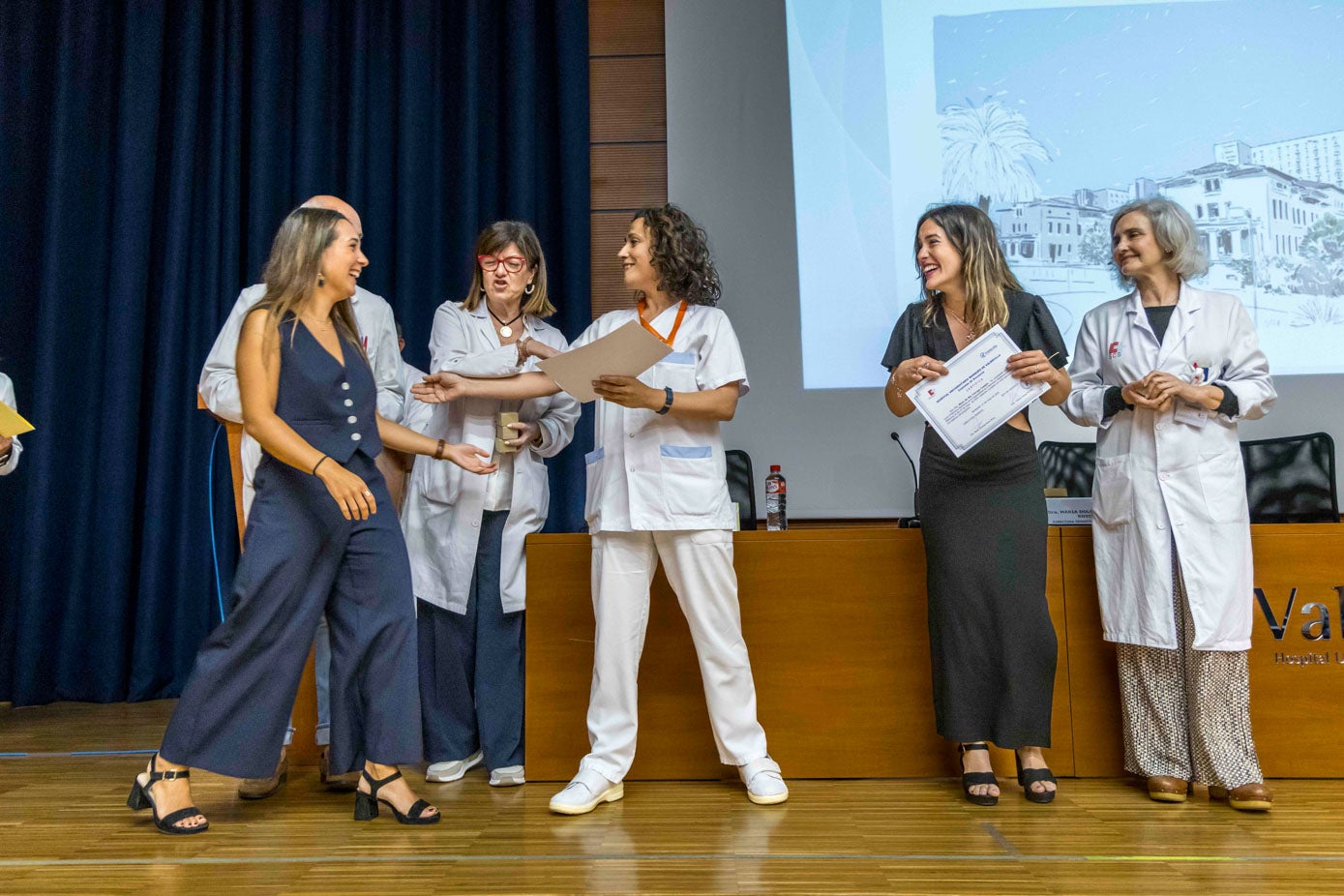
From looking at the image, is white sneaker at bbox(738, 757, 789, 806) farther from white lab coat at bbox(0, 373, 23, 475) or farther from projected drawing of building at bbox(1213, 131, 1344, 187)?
projected drawing of building at bbox(1213, 131, 1344, 187)

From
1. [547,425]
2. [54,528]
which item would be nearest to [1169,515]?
[547,425]

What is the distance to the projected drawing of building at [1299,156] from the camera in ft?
12.4

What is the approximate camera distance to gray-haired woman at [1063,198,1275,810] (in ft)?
7.88

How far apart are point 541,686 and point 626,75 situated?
2.90 metres

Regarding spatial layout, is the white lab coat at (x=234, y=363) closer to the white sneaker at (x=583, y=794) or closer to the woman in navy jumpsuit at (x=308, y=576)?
the woman in navy jumpsuit at (x=308, y=576)

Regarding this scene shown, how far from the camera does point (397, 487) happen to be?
2973mm

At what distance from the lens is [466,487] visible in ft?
9.08

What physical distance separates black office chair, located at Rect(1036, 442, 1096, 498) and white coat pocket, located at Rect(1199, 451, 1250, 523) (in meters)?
1.13

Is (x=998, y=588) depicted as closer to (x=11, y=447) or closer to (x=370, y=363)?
(x=370, y=363)

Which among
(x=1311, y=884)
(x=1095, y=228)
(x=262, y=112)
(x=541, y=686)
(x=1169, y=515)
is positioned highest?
(x=262, y=112)

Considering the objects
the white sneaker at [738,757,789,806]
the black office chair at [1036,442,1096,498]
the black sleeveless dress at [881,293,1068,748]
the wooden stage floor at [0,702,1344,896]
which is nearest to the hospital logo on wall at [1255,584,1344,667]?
the wooden stage floor at [0,702,1344,896]

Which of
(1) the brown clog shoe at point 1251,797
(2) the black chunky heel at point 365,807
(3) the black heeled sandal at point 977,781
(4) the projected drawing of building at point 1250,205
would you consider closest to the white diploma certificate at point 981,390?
(3) the black heeled sandal at point 977,781

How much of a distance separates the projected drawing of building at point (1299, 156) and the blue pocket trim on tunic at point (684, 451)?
2.62 metres

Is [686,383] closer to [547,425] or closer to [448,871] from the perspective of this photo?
[547,425]
